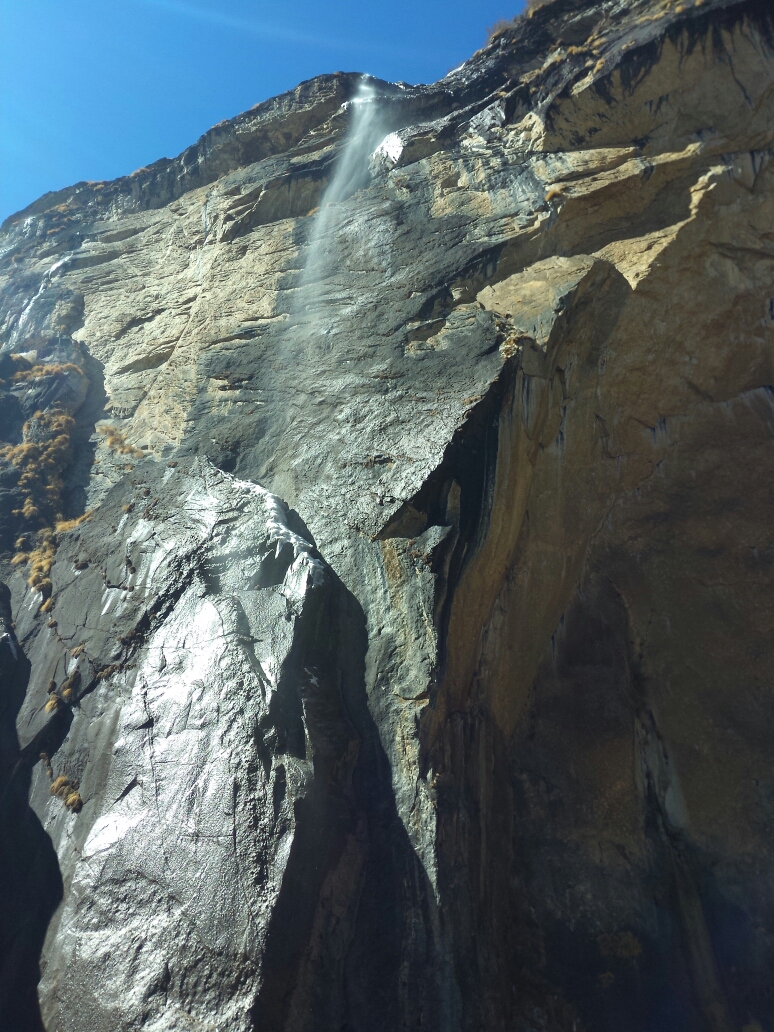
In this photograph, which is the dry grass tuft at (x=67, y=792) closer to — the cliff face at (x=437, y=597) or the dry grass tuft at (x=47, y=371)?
the cliff face at (x=437, y=597)

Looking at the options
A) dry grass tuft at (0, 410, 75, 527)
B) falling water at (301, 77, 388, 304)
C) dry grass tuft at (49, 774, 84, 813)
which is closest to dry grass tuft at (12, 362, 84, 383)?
dry grass tuft at (0, 410, 75, 527)

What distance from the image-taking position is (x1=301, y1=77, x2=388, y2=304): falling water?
10.1 m

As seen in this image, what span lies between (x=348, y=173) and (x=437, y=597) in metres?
8.07

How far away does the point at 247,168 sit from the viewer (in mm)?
13117

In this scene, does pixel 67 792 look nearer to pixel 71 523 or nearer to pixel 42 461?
pixel 71 523

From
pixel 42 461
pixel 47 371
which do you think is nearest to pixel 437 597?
pixel 42 461

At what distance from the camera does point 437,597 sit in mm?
6266

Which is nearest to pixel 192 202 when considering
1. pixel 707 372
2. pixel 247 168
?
pixel 247 168

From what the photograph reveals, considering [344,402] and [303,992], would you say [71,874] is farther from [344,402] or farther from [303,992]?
[344,402]

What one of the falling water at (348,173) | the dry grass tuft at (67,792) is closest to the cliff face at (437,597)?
the dry grass tuft at (67,792)

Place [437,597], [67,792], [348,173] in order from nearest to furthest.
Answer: [67,792] < [437,597] < [348,173]

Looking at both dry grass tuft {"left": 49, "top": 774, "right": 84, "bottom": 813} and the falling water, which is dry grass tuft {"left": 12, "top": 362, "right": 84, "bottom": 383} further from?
dry grass tuft {"left": 49, "top": 774, "right": 84, "bottom": 813}

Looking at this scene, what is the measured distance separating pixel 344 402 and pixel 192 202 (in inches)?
325

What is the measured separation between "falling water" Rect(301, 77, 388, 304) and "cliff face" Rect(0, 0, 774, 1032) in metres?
0.15
